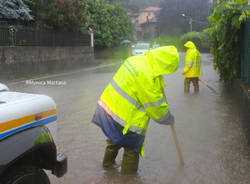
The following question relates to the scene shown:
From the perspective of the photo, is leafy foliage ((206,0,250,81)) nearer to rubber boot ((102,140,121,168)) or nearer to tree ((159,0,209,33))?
rubber boot ((102,140,121,168))

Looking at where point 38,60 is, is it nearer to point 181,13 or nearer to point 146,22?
point 181,13

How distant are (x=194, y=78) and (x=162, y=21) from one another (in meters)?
61.8

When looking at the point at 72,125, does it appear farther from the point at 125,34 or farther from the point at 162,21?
the point at 162,21

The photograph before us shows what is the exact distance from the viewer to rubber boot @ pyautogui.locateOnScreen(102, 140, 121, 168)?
13.0 ft

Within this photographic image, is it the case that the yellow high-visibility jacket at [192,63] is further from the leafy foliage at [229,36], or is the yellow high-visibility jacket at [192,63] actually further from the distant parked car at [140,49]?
the distant parked car at [140,49]

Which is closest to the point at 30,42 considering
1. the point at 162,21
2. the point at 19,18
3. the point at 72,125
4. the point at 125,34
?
the point at 19,18

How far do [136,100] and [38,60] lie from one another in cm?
1402

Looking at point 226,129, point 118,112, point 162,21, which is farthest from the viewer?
point 162,21

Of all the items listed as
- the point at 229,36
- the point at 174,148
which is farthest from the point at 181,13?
the point at 174,148

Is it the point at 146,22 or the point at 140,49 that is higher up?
the point at 146,22

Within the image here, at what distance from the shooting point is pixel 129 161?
12.4 ft

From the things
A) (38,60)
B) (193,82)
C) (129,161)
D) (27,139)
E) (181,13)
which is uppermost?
(181,13)

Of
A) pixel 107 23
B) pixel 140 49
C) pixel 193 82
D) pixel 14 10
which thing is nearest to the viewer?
pixel 193 82

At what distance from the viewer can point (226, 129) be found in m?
A: 5.90
